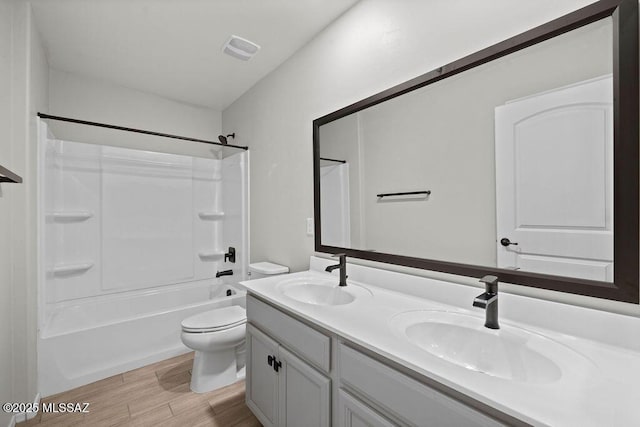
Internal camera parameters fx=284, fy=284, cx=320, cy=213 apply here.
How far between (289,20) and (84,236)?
96.3 inches

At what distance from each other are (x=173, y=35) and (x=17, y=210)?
1.44 meters

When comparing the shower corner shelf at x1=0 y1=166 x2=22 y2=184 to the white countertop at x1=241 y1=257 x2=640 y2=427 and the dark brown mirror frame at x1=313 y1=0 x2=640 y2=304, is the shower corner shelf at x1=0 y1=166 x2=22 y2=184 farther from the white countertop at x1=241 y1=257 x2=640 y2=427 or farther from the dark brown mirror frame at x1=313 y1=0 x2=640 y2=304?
the dark brown mirror frame at x1=313 y1=0 x2=640 y2=304

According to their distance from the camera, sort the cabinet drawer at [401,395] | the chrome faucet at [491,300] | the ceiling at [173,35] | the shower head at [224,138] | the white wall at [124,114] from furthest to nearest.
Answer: the shower head at [224,138] < the white wall at [124,114] < the ceiling at [173,35] < the chrome faucet at [491,300] < the cabinet drawer at [401,395]

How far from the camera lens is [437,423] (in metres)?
0.70

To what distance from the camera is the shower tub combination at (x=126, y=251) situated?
201 cm

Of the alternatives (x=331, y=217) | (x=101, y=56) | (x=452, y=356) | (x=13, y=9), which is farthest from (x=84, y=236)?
(x=452, y=356)

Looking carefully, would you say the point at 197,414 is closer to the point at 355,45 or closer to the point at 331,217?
the point at 331,217

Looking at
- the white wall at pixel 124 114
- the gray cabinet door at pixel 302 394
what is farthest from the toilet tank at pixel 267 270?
the white wall at pixel 124 114

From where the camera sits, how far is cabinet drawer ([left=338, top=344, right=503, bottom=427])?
663 millimetres

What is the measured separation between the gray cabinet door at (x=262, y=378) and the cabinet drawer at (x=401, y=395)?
0.51 meters

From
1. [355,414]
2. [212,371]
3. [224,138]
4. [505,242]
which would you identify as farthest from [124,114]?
[505,242]

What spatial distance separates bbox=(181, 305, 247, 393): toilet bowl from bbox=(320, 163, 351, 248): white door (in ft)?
2.88

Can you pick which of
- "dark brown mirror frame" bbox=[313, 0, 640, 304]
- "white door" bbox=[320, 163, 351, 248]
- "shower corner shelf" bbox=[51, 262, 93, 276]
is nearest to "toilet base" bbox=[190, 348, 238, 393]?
"white door" bbox=[320, 163, 351, 248]

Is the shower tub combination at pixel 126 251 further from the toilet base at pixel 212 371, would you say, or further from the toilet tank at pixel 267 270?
the toilet base at pixel 212 371
